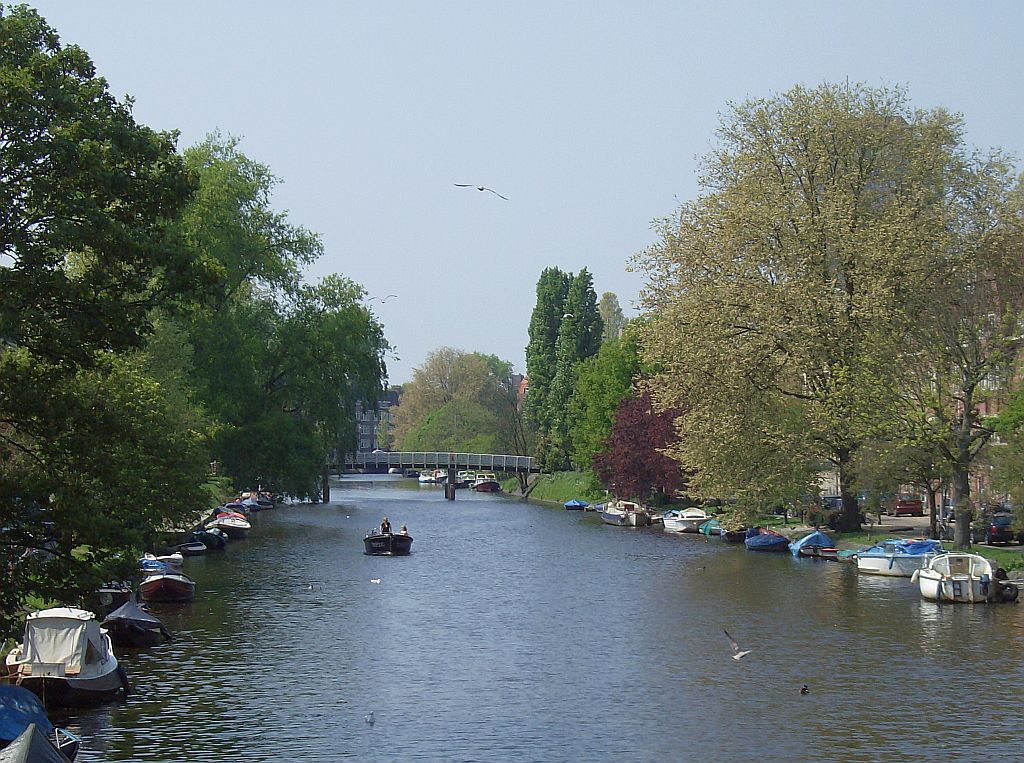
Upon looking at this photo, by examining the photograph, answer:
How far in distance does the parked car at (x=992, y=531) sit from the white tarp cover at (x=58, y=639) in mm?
45953

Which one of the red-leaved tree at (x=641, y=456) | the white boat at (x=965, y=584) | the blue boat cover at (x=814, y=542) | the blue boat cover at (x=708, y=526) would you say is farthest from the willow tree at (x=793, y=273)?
the red-leaved tree at (x=641, y=456)

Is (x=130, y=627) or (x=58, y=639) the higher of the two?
(x=58, y=639)

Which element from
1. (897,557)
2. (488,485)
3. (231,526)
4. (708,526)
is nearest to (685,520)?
(708,526)

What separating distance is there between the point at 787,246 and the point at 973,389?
10906 millimetres

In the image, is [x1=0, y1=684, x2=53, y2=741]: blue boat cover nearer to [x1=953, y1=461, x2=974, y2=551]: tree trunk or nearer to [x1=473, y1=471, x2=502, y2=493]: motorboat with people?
[x1=953, y1=461, x2=974, y2=551]: tree trunk

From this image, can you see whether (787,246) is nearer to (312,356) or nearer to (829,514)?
(829,514)

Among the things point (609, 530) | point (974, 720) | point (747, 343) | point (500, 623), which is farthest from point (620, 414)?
point (974, 720)

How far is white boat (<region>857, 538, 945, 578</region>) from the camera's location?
2265 inches

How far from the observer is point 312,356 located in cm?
8431

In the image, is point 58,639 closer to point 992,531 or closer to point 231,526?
point 992,531

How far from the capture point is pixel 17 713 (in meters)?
23.3

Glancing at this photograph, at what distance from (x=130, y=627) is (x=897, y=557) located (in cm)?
3433

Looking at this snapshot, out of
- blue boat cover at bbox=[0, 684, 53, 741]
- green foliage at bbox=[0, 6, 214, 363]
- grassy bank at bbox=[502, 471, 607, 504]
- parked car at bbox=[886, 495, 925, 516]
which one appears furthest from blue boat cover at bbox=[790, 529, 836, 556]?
grassy bank at bbox=[502, 471, 607, 504]

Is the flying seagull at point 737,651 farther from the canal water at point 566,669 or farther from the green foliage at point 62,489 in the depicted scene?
the green foliage at point 62,489
